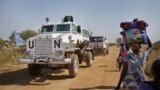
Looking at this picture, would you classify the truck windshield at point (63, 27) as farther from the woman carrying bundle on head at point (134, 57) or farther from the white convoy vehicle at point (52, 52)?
the woman carrying bundle on head at point (134, 57)

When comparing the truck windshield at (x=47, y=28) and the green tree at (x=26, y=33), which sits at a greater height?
the green tree at (x=26, y=33)

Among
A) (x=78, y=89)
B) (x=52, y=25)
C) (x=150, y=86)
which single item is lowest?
(x=78, y=89)

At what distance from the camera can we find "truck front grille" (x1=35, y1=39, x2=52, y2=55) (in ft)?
48.8

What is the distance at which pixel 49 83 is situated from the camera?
45.9ft

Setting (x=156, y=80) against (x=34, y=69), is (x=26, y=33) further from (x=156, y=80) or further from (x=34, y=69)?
(x=156, y=80)

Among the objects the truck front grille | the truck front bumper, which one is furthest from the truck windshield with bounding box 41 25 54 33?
the truck front bumper

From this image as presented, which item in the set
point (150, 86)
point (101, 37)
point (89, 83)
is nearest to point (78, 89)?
point (89, 83)

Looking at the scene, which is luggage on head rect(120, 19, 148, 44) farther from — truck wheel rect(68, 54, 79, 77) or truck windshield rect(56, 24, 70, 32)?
truck windshield rect(56, 24, 70, 32)

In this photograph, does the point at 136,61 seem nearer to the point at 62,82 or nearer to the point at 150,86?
the point at 150,86

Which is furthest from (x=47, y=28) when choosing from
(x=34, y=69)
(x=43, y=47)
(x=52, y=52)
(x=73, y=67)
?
(x=73, y=67)

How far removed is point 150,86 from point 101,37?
3383 centimetres

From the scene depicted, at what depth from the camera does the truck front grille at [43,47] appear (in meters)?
14.9

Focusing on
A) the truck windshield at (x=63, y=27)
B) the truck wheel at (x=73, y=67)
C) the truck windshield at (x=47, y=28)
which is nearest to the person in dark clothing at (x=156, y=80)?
the truck wheel at (x=73, y=67)

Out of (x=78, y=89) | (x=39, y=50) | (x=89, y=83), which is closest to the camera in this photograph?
(x=78, y=89)
